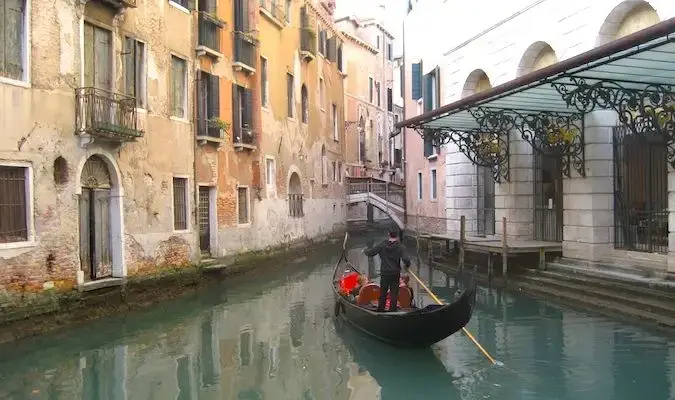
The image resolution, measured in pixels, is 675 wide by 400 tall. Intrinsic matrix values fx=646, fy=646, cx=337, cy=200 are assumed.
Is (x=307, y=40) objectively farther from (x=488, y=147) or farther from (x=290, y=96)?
(x=488, y=147)

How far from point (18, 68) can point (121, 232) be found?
3.40 metres

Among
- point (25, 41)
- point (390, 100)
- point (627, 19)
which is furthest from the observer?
point (390, 100)

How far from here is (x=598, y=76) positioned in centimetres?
867

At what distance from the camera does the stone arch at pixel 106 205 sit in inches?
420

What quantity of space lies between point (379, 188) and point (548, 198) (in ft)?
53.1

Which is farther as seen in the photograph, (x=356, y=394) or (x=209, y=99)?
(x=209, y=99)

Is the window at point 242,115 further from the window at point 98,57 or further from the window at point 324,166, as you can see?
the window at point 324,166

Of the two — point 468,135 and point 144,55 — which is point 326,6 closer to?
point 468,135

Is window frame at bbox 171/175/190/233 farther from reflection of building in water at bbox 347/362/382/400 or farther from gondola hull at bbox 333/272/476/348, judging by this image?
reflection of building in water at bbox 347/362/382/400

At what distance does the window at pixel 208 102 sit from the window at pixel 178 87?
515 mm

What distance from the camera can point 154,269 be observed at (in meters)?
12.3

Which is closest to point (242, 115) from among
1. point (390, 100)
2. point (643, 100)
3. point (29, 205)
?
point (29, 205)

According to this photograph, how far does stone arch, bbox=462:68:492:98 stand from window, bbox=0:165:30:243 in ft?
33.7

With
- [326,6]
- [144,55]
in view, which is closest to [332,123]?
[326,6]
